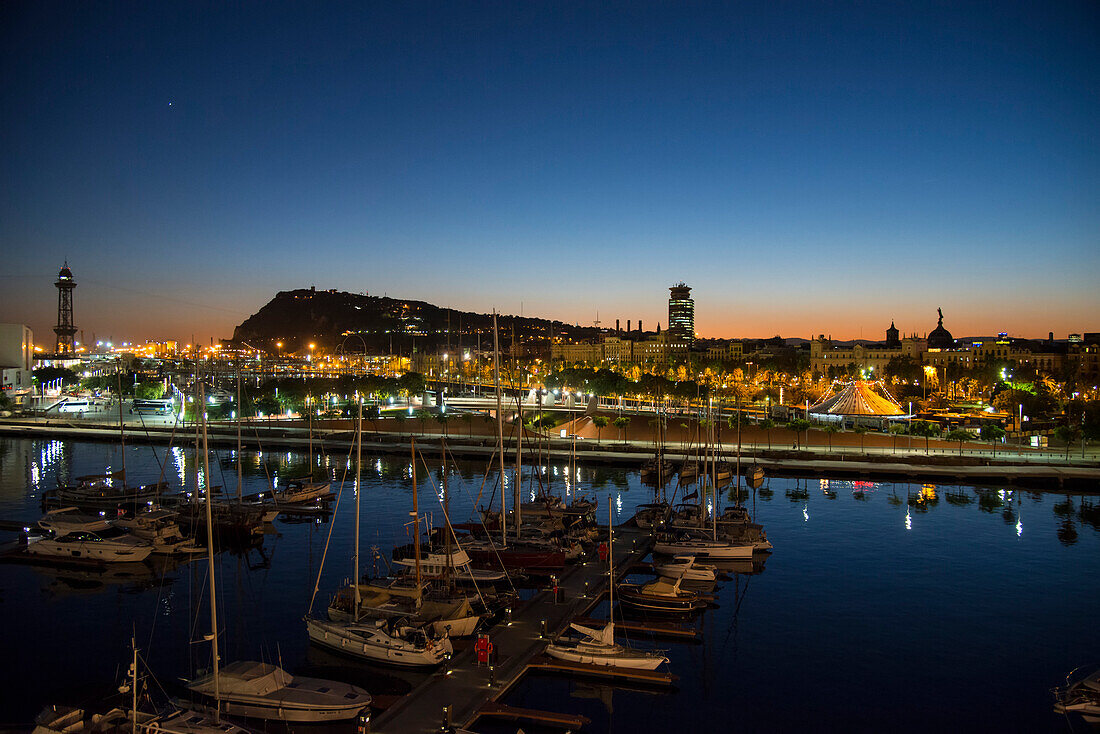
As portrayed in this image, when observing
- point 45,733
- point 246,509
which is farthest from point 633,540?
point 45,733

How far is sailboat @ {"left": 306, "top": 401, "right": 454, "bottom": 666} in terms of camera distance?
867 inches

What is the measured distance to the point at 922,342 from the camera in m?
160

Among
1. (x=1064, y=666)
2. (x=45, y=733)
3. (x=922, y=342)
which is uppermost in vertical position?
(x=922, y=342)

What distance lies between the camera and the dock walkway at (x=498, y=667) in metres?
18.4

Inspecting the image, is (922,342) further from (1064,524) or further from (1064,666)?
(1064,666)

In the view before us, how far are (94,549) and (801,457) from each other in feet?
158

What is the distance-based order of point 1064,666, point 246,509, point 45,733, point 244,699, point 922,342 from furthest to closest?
point 922,342 → point 246,509 → point 1064,666 → point 244,699 → point 45,733

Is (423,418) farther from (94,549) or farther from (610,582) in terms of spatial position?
(610,582)

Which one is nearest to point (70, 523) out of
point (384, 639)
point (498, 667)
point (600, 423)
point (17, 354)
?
point (384, 639)

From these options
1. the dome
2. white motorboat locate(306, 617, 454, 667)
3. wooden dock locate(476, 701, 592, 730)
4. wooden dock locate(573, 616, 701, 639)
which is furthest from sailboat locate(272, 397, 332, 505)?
the dome

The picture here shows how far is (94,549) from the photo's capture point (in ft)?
112

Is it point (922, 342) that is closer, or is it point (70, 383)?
point (70, 383)

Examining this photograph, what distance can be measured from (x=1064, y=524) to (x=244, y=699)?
42374mm

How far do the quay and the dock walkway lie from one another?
26.8 m
